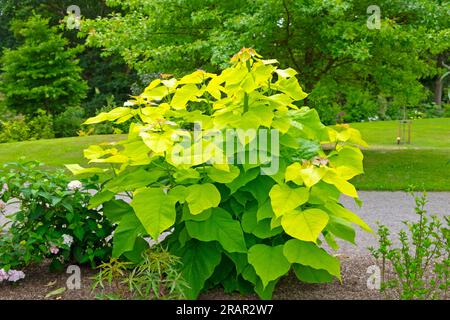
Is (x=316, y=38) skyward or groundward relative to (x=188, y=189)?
skyward

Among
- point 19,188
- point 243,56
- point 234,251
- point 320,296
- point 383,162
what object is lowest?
point 383,162

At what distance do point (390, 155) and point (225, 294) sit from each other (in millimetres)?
8439

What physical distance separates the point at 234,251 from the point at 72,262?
4.55ft

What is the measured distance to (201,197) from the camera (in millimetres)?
2875

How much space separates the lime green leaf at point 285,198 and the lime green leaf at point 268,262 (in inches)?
12.4

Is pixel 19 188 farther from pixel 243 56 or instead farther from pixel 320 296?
pixel 320 296

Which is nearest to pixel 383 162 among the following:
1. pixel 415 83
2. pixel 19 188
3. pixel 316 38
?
pixel 415 83

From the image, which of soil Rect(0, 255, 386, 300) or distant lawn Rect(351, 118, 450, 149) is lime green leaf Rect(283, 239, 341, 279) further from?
distant lawn Rect(351, 118, 450, 149)

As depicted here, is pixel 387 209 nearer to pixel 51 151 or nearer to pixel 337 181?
pixel 337 181

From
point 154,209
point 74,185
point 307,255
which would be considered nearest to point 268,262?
point 307,255

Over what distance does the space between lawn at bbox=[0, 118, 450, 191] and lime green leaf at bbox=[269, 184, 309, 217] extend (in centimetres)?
389

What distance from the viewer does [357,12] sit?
27.9 feet
